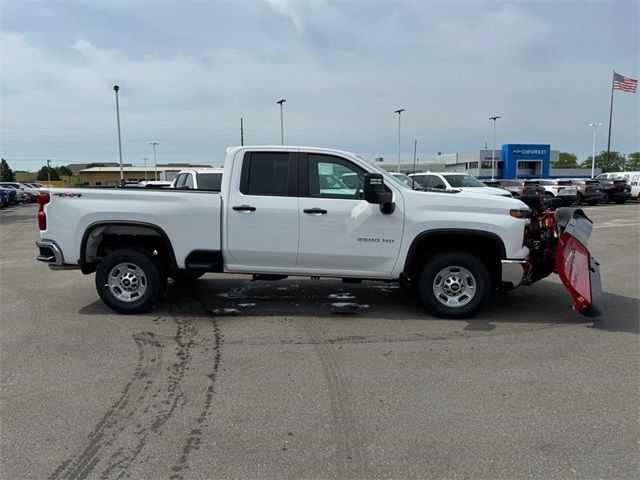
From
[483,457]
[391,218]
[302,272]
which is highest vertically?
[391,218]

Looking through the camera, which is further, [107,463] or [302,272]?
[302,272]

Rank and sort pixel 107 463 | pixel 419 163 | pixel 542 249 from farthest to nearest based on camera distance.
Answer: pixel 419 163 < pixel 542 249 < pixel 107 463

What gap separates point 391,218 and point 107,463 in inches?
153

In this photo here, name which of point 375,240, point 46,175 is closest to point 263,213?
point 375,240

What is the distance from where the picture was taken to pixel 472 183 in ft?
61.6

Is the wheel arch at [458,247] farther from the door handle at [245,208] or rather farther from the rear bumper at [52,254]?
the rear bumper at [52,254]

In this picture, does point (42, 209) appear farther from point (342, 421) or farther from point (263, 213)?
point (342, 421)

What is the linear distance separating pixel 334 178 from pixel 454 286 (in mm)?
1912

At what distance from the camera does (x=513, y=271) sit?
5.89m

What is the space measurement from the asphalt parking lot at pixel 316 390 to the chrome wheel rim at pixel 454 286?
0.26 m

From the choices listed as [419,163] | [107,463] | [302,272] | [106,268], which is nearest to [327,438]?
[107,463]

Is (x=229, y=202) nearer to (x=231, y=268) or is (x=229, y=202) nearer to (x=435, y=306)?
(x=231, y=268)

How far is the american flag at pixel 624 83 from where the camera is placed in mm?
43000

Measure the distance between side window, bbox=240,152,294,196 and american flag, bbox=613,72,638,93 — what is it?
46.7 m
